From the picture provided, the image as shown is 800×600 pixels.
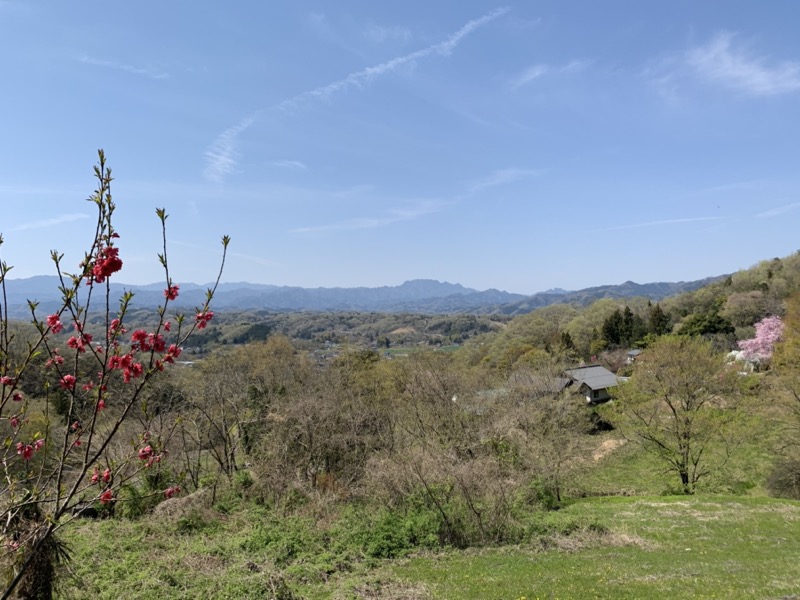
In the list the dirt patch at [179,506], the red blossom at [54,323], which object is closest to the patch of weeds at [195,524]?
the dirt patch at [179,506]

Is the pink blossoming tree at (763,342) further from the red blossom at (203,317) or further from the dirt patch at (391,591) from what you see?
the red blossom at (203,317)

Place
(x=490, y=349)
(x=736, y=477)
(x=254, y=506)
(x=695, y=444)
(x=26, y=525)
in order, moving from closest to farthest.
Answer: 1. (x=26, y=525)
2. (x=254, y=506)
3. (x=695, y=444)
4. (x=736, y=477)
5. (x=490, y=349)

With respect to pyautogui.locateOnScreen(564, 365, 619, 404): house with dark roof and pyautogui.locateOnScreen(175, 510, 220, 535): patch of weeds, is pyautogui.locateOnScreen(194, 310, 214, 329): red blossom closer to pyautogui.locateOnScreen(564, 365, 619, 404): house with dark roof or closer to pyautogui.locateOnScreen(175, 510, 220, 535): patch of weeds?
pyautogui.locateOnScreen(175, 510, 220, 535): patch of weeds

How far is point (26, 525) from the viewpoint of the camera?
7.61 m

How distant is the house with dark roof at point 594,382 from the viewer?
145 ft

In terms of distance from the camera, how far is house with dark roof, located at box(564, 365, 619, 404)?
44.3m

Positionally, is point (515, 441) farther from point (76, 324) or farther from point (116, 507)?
point (76, 324)

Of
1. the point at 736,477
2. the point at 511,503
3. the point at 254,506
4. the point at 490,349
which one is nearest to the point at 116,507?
the point at 254,506

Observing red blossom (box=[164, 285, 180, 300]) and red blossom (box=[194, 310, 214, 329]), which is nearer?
red blossom (box=[164, 285, 180, 300])

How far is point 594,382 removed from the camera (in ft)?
149

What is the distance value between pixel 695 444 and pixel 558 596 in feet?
65.7

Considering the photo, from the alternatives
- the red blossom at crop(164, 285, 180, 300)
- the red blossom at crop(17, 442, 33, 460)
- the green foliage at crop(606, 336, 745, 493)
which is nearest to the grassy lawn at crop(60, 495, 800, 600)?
the red blossom at crop(17, 442, 33, 460)

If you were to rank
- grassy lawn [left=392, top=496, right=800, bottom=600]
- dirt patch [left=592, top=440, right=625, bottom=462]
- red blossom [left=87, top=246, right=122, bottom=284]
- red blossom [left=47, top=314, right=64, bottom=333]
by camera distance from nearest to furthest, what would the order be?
red blossom [left=87, top=246, right=122, bottom=284] < red blossom [left=47, top=314, right=64, bottom=333] < grassy lawn [left=392, top=496, right=800, bottom=600] < dirt patch [left=592, top=440, right=625, bottom=462]

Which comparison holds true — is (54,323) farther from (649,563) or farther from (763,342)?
(763,342)
